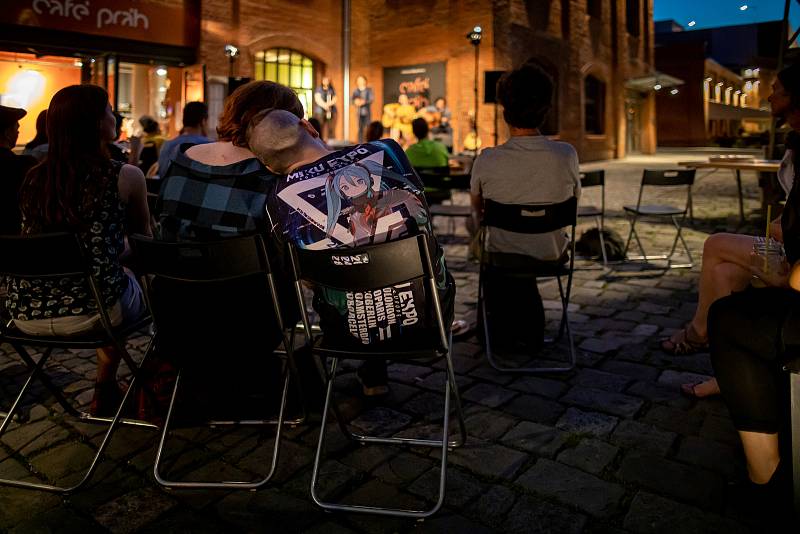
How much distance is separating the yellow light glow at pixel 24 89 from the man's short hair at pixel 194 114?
1057 cm

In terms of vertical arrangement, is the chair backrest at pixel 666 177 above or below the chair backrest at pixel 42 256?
above

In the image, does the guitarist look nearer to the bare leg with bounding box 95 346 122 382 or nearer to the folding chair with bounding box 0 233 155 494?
the bare leg with bounding box 95 346 122 382

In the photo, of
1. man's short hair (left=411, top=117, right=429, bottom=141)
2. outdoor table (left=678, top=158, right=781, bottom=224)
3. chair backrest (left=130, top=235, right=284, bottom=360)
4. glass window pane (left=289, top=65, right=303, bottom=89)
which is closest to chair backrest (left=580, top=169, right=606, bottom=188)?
outdoor table (left=678, top=158, right=781, bottom=224)

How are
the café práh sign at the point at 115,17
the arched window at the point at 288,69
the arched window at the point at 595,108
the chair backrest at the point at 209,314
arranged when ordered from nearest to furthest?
the chair backrest at the point at 209,314 → the café práh sign at the point at 115,17 → the arched window at the point at 288,69 → the arched window at the point at 595,108

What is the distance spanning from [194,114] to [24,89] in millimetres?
10939

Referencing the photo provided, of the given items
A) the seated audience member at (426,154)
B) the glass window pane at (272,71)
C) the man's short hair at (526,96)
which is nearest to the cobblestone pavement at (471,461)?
the man's short hair at (526,96)

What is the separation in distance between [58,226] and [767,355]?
8.62 feet

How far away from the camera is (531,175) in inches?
143

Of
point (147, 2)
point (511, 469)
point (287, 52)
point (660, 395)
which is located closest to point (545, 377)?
Answer: point (660, 395)

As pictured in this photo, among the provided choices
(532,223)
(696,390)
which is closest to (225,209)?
(532,223)

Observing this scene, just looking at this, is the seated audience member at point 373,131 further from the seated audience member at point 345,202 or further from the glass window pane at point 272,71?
the glass window pane at point 272,71

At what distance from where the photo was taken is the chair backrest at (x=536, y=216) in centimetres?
351

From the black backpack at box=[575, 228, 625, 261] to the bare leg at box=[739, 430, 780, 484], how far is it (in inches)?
175

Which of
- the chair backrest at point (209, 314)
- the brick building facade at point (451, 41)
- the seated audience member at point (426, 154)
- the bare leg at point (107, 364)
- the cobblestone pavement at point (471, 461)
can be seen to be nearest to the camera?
the cobblestone pavement at point (471, 461)
